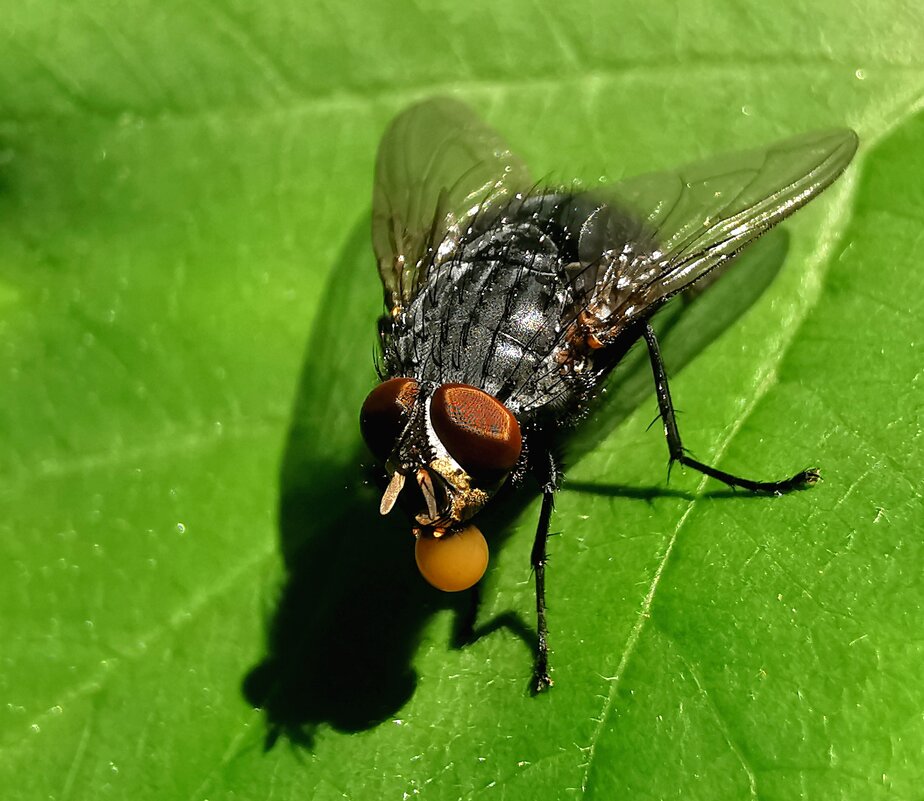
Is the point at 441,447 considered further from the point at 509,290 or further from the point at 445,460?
the point at 509,290

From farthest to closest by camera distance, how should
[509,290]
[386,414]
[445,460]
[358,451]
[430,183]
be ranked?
[430,183]
[358,451]
[509,290]
[386,414]
[445,460]

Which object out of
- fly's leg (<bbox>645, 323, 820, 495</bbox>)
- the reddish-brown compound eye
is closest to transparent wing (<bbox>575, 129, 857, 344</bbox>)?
fly's leg (<bbox>645, 323, 820, 495</bbox>)

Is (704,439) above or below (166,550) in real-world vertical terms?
below

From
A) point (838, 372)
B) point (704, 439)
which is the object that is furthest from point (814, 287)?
point (704, 439)

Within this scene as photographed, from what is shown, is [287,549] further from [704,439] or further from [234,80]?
[234,80]

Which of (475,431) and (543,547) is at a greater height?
(475,431)

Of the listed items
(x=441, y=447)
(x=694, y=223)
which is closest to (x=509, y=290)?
(x=694, y=223)
